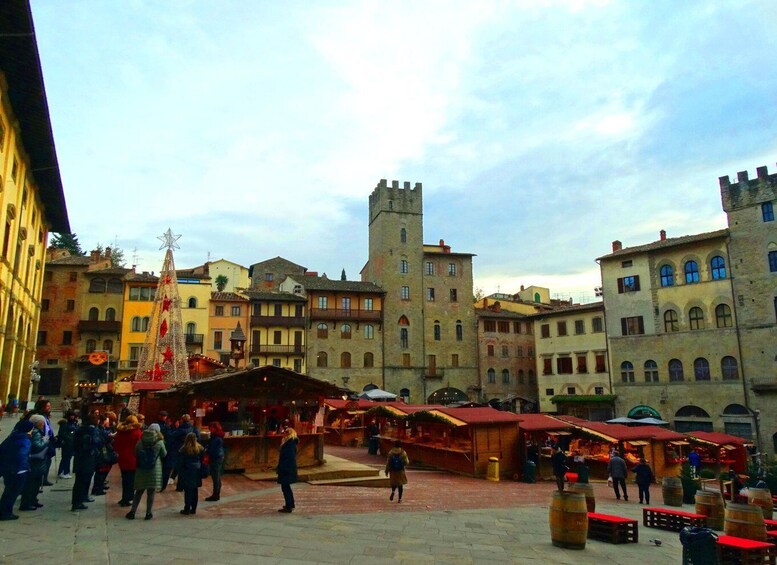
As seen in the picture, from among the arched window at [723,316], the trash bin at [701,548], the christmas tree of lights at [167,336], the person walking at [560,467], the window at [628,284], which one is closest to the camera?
the trash bin at [701,548]

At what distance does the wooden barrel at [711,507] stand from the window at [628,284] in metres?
31.3

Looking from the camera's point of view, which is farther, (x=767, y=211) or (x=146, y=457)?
(x=767, y=211)

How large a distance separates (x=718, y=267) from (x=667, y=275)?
3375 millimetres

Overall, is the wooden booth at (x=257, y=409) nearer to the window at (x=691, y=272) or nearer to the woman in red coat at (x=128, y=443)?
the woman in red coat at (x=128, y=443)

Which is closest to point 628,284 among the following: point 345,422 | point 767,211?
point 767,211

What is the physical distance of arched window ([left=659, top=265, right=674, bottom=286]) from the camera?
4000cm

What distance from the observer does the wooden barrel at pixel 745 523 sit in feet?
31.5

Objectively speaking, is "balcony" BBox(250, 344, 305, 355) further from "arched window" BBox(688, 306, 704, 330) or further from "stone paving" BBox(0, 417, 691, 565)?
"stone paving" BBox(0, 417, 691, 565)

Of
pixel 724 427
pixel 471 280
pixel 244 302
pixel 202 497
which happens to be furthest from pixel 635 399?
pixel 202 497

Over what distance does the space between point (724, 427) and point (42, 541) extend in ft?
127

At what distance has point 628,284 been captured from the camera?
139ft

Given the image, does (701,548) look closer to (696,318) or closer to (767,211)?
(696,318)

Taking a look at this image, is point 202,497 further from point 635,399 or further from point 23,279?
point 635,399

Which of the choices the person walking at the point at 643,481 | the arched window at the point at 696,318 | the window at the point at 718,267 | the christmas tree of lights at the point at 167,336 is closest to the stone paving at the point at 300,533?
the person walking at the point at 643,481
